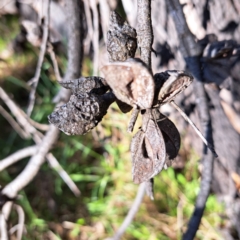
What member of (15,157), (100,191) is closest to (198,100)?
(15,157)

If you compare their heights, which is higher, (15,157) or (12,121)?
(12,121)

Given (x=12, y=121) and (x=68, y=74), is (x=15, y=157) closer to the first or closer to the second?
(x=68, y=74)

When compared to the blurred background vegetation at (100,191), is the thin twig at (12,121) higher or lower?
higher

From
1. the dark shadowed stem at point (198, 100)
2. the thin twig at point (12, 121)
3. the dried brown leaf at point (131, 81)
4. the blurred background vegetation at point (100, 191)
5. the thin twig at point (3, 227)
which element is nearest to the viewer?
the dried brown leaf at point (131, 81)

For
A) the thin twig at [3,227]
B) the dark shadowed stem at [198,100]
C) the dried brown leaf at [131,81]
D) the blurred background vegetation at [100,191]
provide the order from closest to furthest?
the dried brown leaf at [131,81] → the dark shadowed stem at [198,100] → the thin twig at [3,227] → the blurred background vegetation at [100,191]

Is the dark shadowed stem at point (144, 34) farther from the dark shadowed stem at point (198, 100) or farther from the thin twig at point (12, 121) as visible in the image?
the thin twig at point (12, 121)

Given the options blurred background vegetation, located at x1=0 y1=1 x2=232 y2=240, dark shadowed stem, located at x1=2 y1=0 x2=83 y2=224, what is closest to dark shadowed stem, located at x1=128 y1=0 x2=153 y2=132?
dark shadowed stem, located at x1=2 y1=0 x2=83 y2=224

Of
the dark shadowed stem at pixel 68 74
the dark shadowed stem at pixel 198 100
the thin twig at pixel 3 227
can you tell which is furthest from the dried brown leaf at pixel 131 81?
the thin twig at pixel 3 227
